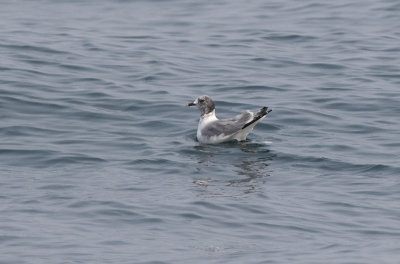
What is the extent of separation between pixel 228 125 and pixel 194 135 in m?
1.28

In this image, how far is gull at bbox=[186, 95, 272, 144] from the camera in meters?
17.0

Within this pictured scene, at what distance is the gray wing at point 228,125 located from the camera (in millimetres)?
17156

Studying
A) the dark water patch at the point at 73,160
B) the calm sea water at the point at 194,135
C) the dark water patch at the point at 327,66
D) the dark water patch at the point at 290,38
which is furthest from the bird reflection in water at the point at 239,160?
the dark water patch at the point at 290,38

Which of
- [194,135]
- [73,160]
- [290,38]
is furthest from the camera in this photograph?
[290,38]

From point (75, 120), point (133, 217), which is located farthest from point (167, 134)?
point (133, 217)

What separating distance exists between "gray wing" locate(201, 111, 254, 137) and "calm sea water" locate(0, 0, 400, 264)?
0.30 metres

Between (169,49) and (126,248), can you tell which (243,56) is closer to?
(169,49)

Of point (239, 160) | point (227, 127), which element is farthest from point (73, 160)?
point (227, 127)

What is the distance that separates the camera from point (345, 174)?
1513 cm

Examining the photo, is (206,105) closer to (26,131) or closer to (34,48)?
(26,131)

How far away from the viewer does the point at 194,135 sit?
1842cm

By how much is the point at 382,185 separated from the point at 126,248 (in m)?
5.08

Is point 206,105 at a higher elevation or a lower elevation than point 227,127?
higher

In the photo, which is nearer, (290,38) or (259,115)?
(259,115)
